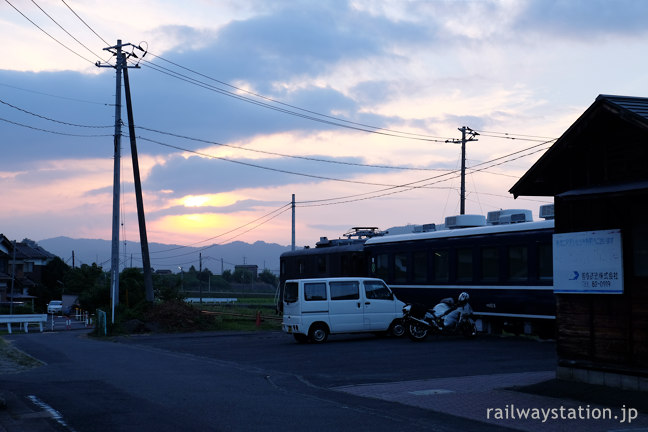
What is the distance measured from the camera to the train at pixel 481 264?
21.6 m

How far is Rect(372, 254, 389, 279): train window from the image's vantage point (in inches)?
1131

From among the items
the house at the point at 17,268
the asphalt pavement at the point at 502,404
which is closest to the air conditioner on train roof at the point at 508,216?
the asphalt pavement at the point at 502,404

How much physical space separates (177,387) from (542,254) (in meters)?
12.1

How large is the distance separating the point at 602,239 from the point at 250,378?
6.92m

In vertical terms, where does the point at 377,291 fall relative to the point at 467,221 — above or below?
below

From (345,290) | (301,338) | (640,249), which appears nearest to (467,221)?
(345,290)

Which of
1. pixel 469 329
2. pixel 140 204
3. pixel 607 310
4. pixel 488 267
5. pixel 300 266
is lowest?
pixel 469 329

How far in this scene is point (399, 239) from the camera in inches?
1102

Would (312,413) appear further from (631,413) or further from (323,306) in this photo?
(323,306)

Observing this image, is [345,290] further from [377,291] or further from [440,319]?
[440,319]

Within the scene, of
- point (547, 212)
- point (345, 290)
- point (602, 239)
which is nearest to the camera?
point (602, 239)

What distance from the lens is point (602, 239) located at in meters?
11.6

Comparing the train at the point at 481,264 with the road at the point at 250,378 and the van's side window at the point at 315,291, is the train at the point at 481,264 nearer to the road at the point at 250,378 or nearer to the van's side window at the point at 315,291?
the road at the point at 250,378

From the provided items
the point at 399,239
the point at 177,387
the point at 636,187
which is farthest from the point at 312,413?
the point at 399,239
